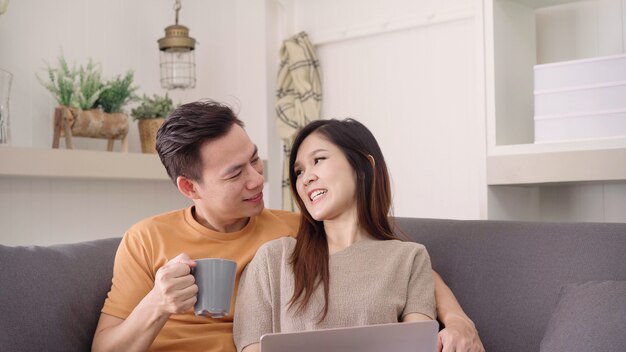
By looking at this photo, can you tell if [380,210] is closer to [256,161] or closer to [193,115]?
[256,161]

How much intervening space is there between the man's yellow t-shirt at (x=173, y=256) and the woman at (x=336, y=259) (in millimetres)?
106

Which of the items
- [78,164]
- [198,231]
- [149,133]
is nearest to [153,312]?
[198,231]

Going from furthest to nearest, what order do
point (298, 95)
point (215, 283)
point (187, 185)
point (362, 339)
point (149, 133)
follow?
point (298, 95) < point (149, 133) < point (187, 185) < point (215, 283) < point (362, 339)

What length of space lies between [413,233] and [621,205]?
3.65 ft

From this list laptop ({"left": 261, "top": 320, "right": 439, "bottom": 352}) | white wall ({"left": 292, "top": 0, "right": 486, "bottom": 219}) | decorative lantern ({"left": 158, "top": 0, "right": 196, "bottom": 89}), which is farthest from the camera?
decorative lantern ({"left": 158, "top": 0, "right": 196, "bottom": 89})

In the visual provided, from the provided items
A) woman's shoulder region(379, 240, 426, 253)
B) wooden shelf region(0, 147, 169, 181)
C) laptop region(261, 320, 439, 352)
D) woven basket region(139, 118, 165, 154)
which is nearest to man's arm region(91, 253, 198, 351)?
laptop region(261, 320, 439, 352)

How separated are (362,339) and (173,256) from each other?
0.69m

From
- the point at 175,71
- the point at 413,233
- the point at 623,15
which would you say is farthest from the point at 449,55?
the point at 413,233

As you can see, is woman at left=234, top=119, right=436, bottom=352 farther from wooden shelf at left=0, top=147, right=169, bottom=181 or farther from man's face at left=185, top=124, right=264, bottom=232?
wooden shelf at left=0, top=147, right=169, bottom=181

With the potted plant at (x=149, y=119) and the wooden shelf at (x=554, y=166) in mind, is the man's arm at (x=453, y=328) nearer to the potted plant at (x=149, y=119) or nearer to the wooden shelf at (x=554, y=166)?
the wooden shelf at (x=554, y=166)

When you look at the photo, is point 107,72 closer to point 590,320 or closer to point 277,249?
point 277,249

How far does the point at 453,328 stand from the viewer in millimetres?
1713

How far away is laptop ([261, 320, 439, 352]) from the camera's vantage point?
1.33m

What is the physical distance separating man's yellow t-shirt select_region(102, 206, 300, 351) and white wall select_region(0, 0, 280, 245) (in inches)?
53.0
